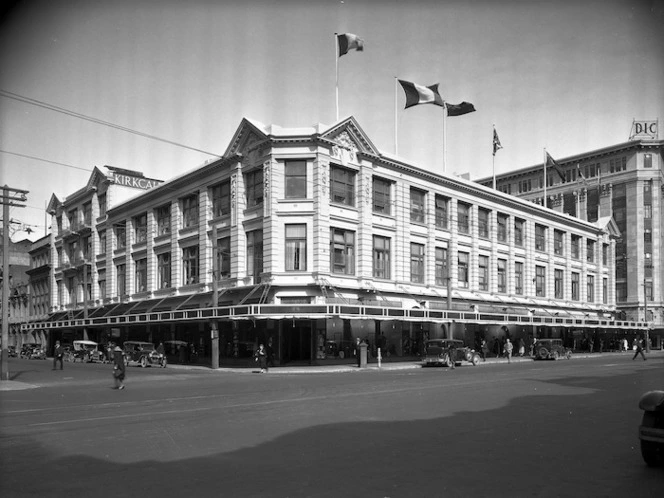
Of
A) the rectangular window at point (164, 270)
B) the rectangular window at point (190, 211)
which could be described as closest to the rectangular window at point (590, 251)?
the rectangular window at point (190, 211)

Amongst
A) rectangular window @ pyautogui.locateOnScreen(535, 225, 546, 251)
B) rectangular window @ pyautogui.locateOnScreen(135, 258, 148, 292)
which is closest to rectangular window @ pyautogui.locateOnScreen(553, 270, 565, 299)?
rectangular window @ pyautogui.locateOnScreen(535, 225, 546, 251)

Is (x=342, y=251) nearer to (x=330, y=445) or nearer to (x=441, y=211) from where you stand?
(x=441, y=211)

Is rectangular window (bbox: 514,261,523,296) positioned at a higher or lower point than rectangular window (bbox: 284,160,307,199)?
lower

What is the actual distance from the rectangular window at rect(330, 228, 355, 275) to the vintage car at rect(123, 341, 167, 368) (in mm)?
13188

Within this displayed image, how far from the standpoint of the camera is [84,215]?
231 feet

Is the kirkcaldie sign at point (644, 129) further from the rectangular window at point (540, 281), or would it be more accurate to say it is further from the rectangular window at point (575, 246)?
the rectangular window at point (540, 281)

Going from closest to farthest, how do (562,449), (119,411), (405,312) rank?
1. (562,449)
2. (119,411)
3. (405,312)

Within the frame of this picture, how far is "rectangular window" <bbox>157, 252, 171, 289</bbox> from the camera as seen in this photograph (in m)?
53.7

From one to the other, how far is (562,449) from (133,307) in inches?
1961

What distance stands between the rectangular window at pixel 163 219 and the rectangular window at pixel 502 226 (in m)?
30.6

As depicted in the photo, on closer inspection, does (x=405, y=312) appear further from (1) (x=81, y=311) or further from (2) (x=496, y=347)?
(1) (x=81, y=311)

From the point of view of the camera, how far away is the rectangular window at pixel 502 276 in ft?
194

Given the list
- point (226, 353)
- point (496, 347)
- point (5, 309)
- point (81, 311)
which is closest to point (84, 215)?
point (81, 311)

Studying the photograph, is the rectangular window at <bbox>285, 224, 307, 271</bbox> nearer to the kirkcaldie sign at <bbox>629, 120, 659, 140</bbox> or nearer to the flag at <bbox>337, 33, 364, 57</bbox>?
the flag at <bbox>337, 33, 364, 57</bbox>
